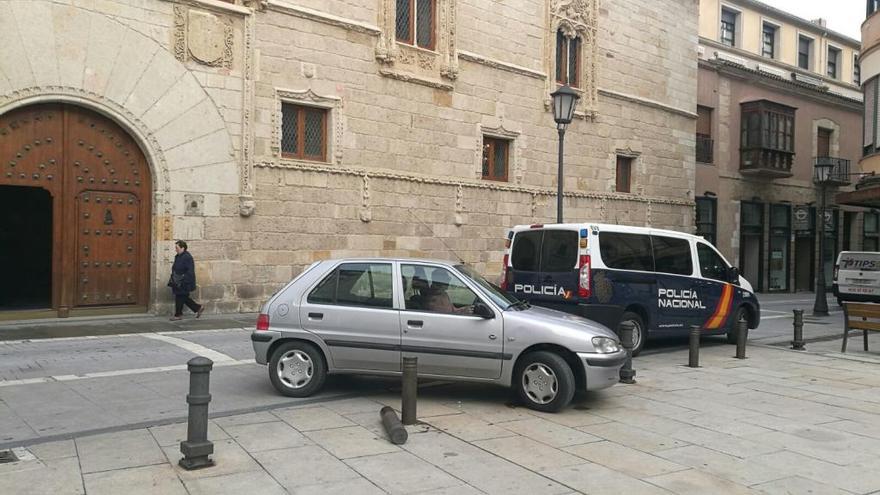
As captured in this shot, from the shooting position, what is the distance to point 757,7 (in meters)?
31.0

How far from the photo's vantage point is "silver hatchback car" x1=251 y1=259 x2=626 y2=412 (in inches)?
286

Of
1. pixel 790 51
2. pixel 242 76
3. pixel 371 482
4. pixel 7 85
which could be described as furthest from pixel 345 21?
pixel 790 51

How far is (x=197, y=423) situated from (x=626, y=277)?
25.4ft

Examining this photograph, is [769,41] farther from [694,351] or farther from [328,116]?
[694,351]

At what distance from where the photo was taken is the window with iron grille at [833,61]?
3584 centimetres

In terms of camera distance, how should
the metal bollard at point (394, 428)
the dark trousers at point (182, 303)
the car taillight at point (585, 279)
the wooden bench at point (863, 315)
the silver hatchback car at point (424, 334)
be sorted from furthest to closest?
1. the dark trousers at point (182, 303)
2. the wooden bench at point (863, 315)
3. the car taillight at point (585, 279)
4. the silver hatchback car at point (424, 334)
5. the metal bollard at point (394, 428)

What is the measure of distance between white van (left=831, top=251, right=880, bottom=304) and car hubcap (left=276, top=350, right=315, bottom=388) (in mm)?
19161

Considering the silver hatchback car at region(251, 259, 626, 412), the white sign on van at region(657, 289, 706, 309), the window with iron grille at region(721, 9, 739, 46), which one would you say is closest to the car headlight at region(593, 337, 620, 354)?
the silver hatchback car at region(251, 259, 626, 412)

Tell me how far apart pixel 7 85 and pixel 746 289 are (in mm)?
13769

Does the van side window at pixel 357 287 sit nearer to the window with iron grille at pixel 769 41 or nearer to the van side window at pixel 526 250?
the van side window at pixel 526 250

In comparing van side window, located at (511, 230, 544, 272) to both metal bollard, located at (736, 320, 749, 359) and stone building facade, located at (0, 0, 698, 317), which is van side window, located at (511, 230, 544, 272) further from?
stone building facade, located at (0, 0, 698, 317)

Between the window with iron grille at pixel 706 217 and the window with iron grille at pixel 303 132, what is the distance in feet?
57.0

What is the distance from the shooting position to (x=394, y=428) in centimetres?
611

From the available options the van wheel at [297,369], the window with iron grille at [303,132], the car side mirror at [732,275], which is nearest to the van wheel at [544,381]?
the van wheel at [297,369]
